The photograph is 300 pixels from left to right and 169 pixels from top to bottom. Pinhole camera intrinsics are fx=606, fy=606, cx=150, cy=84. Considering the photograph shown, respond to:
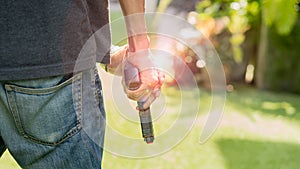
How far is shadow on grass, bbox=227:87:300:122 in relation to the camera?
4.43 m

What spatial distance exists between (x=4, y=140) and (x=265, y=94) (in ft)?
12.6

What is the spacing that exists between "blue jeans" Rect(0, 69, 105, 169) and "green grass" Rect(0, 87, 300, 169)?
1.90m

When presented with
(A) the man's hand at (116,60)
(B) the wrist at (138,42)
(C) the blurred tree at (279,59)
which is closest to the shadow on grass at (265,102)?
(C) the blurred tree at (279,59)

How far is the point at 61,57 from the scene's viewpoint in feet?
4.33

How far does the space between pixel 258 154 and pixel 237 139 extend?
28 cm

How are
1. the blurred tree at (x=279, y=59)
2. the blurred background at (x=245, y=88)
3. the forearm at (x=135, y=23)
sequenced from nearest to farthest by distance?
the forearm at (x=135, y=23) < the blurred background at (x=245, y=88) < the blurred tree at (x=279, y=59)

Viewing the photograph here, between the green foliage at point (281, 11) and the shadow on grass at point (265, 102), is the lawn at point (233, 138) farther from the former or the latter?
the green foliage at point (281, 11)

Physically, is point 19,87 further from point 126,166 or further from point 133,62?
point 126,166

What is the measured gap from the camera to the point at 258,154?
361cm

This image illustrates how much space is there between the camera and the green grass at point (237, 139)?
3.42 meters

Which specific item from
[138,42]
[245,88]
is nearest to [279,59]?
[245,88]

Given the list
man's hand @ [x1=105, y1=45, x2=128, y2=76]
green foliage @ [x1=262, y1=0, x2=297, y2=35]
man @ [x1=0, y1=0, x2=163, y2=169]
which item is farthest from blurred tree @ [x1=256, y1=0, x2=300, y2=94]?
man @ [x1=0, y1=0, x2=163, y2=169]

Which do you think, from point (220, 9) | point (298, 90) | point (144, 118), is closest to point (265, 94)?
point (298, 90)

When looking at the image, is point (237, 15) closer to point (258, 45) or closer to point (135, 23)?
point (258, 45)
